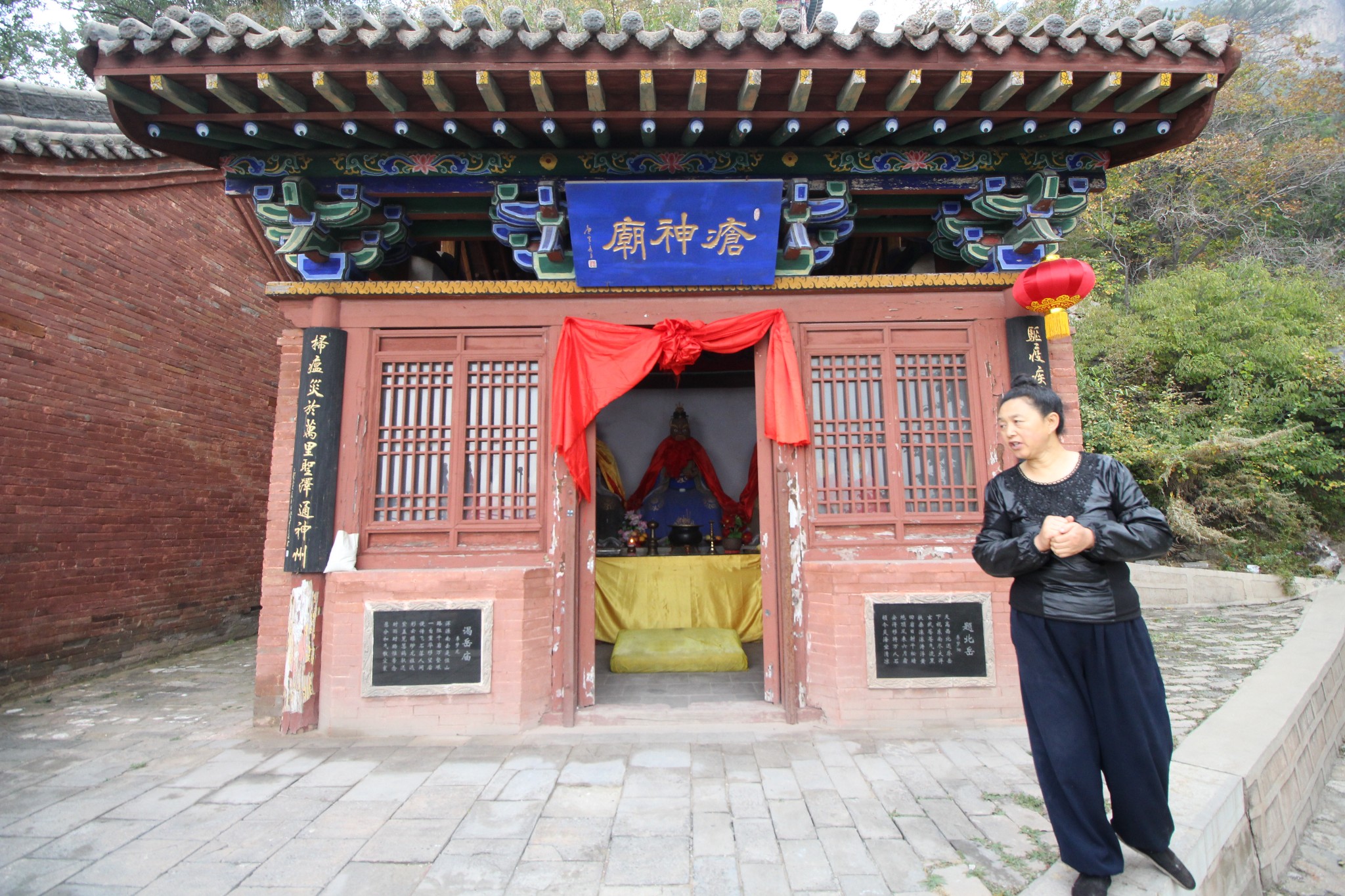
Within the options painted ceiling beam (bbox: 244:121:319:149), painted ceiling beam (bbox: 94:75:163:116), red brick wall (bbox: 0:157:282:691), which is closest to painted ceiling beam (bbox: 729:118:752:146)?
painted ceiling beam (bbox: 244:121:319:149)

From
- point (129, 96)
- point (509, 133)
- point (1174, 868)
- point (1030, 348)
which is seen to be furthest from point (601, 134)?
point (1174, 868)

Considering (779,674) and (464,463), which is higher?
(464,463)

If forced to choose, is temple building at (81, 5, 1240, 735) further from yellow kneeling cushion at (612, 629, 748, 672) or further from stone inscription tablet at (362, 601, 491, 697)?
yellow kneeling cushion at (612, 629, 748, 672)

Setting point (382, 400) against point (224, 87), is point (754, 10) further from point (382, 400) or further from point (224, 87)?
point (382, 400)

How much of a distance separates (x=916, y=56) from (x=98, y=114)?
806cm

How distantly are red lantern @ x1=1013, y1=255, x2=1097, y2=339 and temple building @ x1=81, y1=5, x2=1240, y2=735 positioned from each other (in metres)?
0.36

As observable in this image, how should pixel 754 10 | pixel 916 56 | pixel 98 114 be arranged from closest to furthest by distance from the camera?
pixel 754 10 → pixel 916 56 → pixel 98 114

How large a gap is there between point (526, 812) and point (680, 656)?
2.55m

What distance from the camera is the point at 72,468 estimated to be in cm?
595

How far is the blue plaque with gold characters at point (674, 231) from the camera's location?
14.0 feet

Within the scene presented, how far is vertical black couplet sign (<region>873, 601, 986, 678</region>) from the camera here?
4176mm

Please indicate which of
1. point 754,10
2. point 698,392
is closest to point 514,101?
point 754,10

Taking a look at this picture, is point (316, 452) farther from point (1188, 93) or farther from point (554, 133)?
point (1188, 93)

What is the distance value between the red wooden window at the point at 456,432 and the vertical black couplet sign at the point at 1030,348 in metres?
3.38
